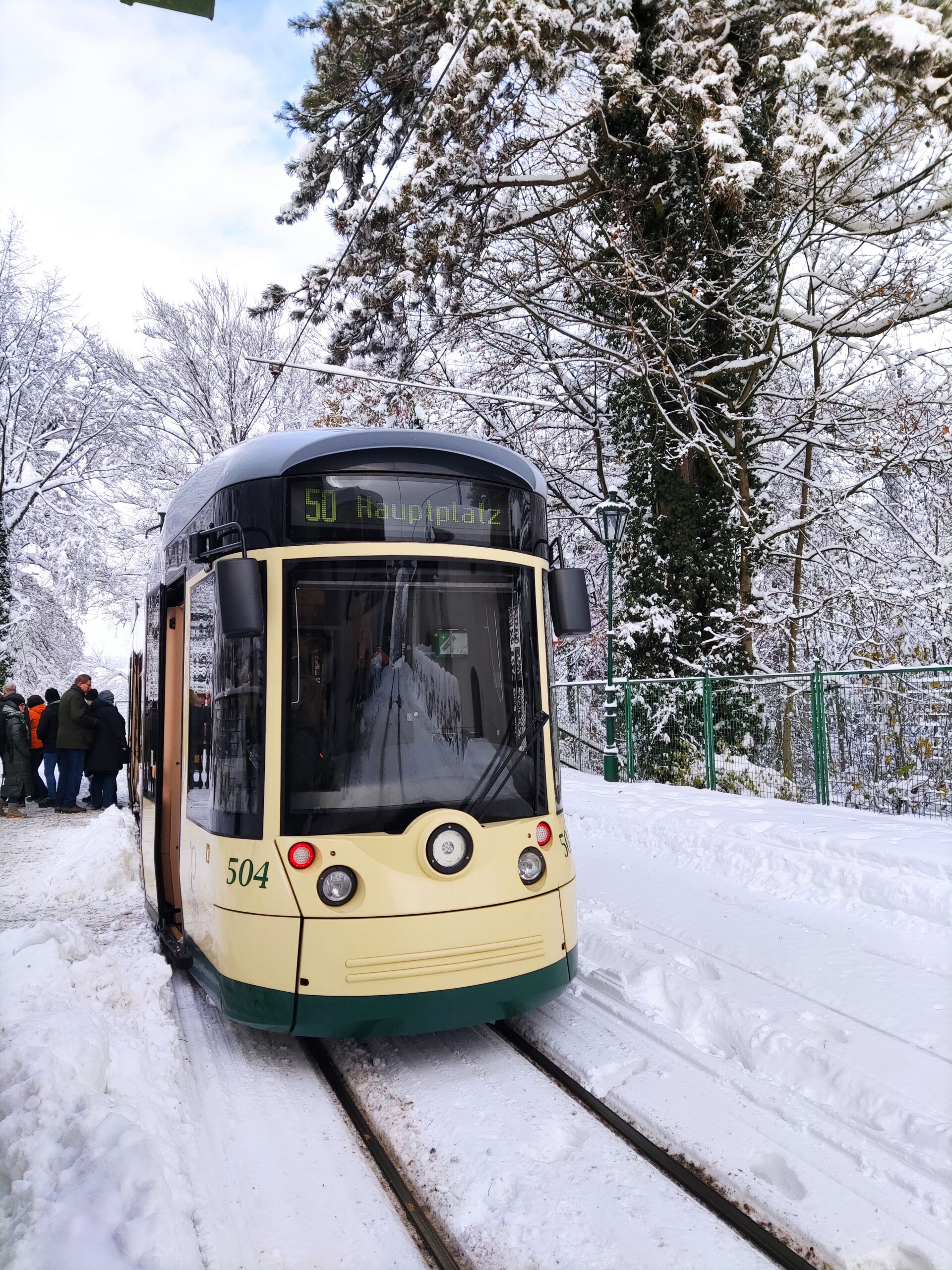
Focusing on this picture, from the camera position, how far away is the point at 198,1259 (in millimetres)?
2805

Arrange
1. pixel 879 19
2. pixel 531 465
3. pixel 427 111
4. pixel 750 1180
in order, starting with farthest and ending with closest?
pixel 427 111, pixel 879 19, pixel 531 465, pixel 750 1180

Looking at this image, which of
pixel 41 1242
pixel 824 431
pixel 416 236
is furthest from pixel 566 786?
pixel 41 1242

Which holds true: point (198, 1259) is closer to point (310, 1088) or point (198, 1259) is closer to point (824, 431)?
point (310, 1088)

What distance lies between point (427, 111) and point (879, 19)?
5.12 meters

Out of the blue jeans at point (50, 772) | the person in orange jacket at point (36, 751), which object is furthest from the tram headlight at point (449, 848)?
the blue jeans at point (50, 772)

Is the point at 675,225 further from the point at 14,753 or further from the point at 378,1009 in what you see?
the point at 378,1009

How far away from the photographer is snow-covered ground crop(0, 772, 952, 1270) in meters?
2.95

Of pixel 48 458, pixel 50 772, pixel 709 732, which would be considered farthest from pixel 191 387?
pixel 709 732

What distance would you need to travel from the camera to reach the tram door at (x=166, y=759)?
5953 mm

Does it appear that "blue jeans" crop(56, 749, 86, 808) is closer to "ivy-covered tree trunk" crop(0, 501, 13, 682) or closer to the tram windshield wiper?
"ivy-covered tree trunk" crop(0, 501, 13, 682)

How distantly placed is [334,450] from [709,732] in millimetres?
9140

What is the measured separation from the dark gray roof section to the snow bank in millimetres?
2587

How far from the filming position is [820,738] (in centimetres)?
1061

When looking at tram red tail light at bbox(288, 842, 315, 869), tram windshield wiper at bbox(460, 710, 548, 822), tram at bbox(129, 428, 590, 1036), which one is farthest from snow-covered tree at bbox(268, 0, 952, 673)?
tram red tail light at bbox(288, 842, 315, 869)
